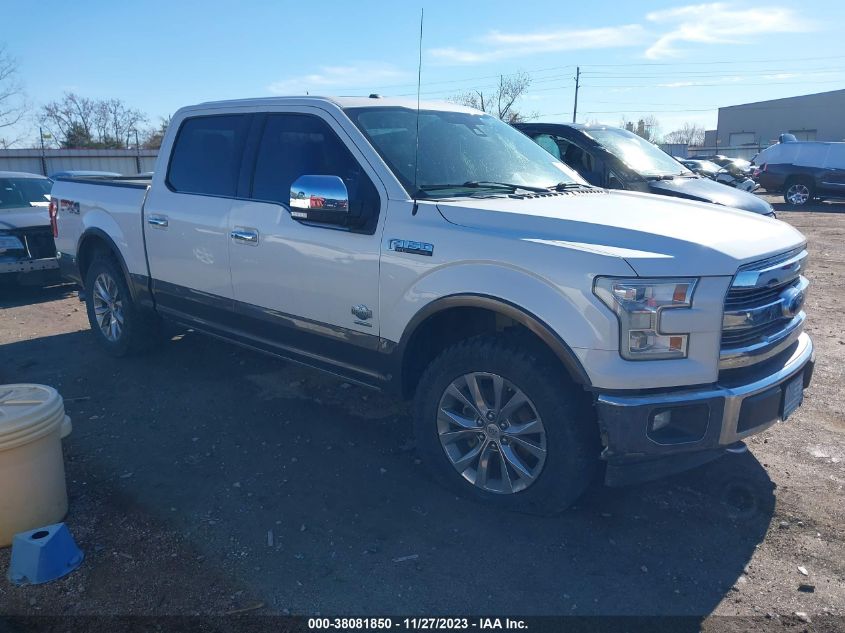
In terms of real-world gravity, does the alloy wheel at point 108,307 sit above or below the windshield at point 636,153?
below

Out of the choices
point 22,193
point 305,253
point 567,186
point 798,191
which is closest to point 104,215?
point 305,253

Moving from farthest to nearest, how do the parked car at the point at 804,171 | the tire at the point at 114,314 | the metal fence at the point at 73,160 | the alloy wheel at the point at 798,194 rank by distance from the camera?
the metal fence at the point at 73,160, the alloy wheel at the point at 798,194, the parked car at the point at 804,171, the tire at the point at 114,314

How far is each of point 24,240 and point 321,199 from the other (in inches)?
258

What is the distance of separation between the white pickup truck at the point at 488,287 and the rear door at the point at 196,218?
2 centimetres

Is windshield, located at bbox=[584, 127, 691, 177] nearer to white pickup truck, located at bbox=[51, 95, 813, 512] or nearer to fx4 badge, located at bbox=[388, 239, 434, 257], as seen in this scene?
white pickup truck, located at bbox=[51, 95, 813, 512]

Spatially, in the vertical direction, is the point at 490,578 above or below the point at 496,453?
below

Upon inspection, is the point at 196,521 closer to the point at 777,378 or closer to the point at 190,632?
the point at 190,632

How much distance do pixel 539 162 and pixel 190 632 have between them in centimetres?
349

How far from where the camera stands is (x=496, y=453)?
363cm

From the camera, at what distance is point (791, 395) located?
3.43 metres

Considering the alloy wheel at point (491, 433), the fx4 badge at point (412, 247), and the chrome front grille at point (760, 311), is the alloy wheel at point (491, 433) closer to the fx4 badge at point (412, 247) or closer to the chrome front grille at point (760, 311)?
the fx4 badge at point (412, 247)

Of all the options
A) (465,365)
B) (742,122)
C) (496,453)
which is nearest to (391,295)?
(465,365)

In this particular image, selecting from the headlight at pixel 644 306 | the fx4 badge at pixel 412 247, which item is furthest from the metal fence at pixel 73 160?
the headlight at pixel 644 306

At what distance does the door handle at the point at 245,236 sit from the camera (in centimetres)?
453
